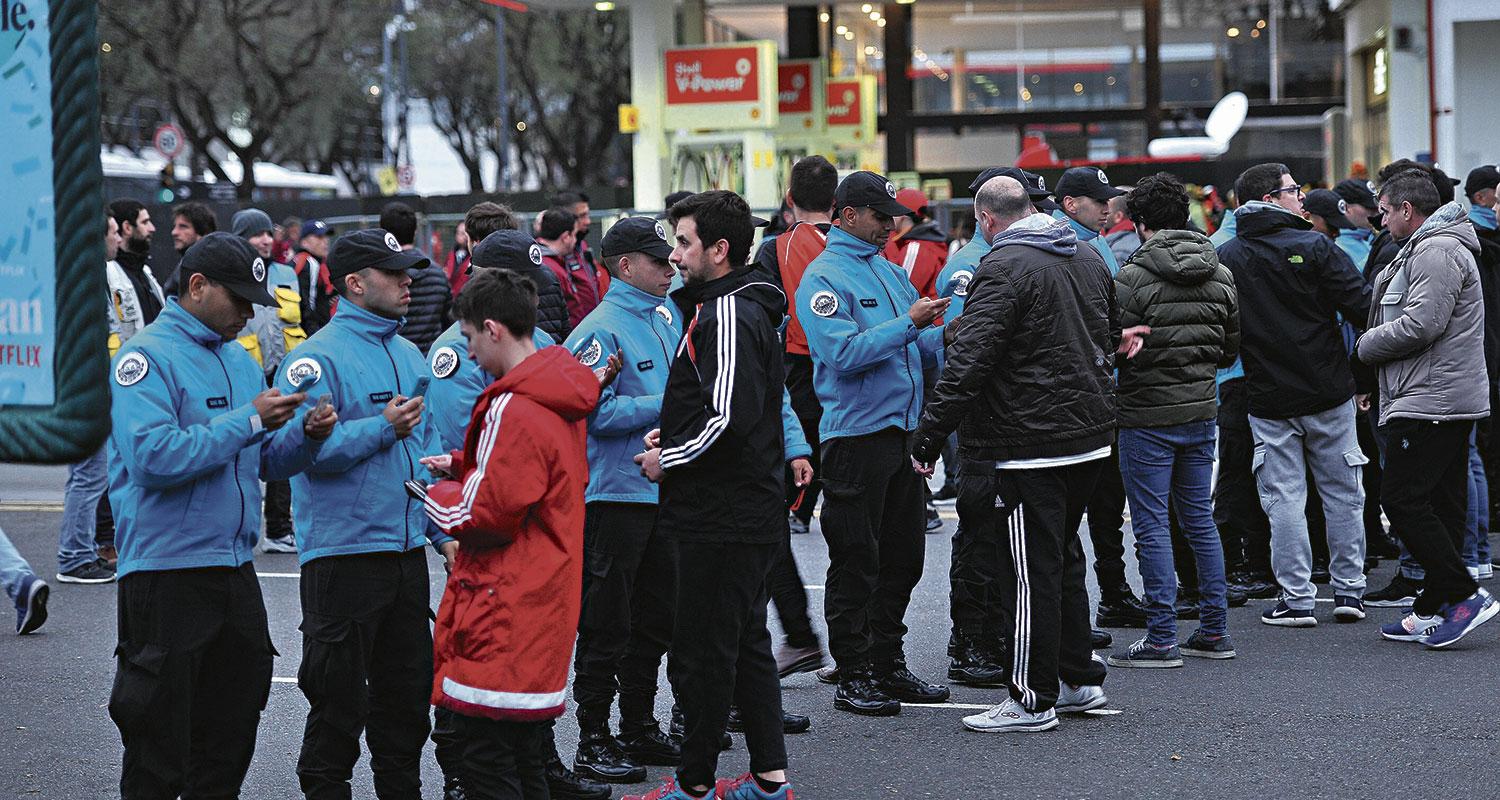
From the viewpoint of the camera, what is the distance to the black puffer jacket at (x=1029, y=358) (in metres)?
6.12

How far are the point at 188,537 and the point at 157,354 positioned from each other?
1.69 feet

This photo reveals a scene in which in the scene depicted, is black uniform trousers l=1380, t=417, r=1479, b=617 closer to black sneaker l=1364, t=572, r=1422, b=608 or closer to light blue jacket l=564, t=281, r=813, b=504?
black sneaker l=1364, t=572, r=1422, b=608

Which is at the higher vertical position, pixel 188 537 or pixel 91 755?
pixel 188 537

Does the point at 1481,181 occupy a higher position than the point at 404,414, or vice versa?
the point at 1481,181

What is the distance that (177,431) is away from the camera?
4.32 meters

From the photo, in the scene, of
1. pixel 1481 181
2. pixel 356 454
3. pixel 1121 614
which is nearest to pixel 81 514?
pixel 356 454

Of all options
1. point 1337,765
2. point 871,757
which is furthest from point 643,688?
point 1337,765

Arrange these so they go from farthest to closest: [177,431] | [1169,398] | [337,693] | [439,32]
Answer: [439,32], [1169,398], [337,693], [177,431]

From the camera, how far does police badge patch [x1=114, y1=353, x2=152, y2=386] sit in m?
4.38

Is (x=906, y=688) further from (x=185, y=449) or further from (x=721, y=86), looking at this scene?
(x=721, y=86)

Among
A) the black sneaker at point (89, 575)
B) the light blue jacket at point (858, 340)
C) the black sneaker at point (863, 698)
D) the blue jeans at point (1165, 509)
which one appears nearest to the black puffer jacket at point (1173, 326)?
the blue jeans at point (1165, 509)

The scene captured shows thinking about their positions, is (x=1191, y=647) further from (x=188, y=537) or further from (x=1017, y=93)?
(x=1017, y=93)

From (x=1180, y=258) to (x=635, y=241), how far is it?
2721 mm

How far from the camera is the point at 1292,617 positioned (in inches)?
318
